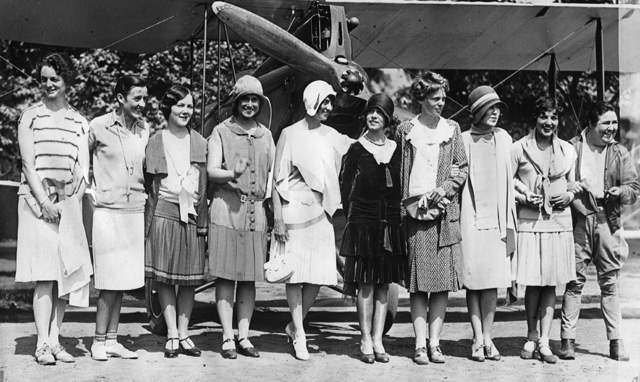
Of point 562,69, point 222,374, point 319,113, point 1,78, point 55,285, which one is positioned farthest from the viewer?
point 1,78

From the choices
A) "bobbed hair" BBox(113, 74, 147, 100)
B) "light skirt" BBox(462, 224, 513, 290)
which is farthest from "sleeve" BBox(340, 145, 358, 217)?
"bobbed hair" BBox(113, 74, 147, 100)

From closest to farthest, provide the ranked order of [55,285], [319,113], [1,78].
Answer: [55,285]
[319,113]
[1,78]

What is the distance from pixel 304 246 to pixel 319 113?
3.05ft

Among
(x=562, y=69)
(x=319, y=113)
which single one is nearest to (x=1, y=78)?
(x=562, y=69)

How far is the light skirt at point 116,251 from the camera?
537 cm

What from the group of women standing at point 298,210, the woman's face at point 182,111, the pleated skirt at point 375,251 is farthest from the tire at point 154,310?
the pleated skirt at point 375,251

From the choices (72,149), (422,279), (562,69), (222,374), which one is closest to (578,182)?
(422,279)

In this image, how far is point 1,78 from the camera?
14547 millimetres

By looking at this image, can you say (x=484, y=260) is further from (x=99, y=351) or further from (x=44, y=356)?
(x=44, y=356)

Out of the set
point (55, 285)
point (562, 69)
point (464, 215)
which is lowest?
point (55, 285)

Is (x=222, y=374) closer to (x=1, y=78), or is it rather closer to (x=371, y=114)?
(x=371, y=114)

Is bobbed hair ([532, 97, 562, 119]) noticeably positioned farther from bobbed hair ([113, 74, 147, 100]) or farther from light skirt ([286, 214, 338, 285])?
bobbed hair ([113, 74, 147, 100])

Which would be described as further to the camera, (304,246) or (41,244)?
(304,246)

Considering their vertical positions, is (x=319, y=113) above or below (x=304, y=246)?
above
